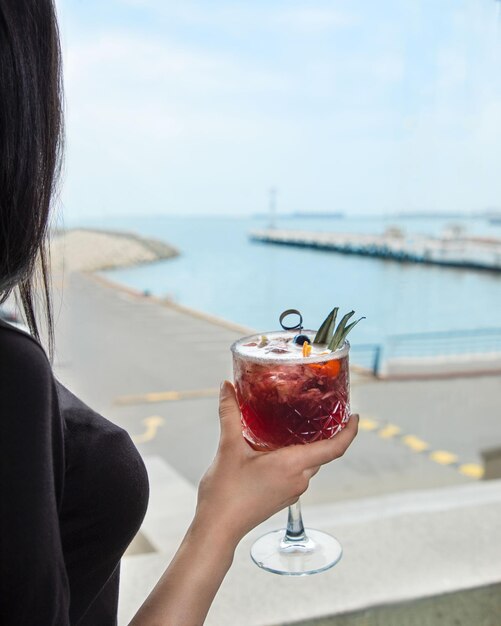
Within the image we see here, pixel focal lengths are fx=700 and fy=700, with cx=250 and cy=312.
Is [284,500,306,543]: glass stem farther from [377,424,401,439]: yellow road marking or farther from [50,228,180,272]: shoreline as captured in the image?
[377,424,401,439]: yellow road marking

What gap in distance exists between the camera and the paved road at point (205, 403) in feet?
15.0

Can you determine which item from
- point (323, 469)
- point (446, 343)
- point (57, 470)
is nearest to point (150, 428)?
point (323, 469)

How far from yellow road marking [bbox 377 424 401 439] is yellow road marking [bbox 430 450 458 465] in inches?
15.7

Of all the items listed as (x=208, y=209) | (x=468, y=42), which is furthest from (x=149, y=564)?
(x=468, y=42)

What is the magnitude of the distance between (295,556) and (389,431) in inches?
198

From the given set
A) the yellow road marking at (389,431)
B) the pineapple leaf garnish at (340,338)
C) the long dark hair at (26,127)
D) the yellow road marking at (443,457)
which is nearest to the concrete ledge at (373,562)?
the pineapple leaf garnish at (340,338)

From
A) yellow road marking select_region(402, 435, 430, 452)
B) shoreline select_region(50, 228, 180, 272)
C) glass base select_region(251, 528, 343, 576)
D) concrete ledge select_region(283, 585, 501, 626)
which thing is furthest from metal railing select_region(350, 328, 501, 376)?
glass base select_region(251, 528, 343, 576)

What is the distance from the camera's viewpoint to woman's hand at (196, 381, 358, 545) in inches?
22.8

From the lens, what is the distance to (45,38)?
0.51m

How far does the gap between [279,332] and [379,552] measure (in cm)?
75

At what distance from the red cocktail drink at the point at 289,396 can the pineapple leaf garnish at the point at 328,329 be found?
0.02 m

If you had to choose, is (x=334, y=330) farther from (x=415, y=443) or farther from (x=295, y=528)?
(x=415, y=443)

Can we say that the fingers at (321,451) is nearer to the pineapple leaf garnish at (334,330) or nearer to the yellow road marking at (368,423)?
the pineapple leaf garnish at (334,330)

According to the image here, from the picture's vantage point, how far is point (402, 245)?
4.70 m
